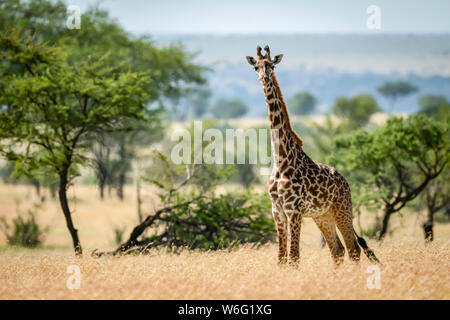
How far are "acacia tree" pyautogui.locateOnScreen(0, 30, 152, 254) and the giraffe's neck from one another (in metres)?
7.35

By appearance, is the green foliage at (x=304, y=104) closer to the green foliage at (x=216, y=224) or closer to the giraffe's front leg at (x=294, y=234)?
the green foliage at (x=216, y=224)

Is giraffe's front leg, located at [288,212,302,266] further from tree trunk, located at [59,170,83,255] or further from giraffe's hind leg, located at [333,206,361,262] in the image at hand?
tree trunk, located at [59,170,83,255]

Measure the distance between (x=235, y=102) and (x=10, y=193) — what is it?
90.5 metres

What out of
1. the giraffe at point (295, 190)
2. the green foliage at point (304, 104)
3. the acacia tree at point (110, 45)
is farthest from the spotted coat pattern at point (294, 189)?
the green foliage at point (304, 104)

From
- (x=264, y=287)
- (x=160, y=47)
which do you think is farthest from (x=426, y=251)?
(x=160, y=47)

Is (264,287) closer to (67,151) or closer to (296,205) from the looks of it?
(296,205)

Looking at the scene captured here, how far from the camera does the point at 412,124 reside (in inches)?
806

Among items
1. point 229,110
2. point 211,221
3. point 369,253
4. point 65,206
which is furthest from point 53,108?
point 229,110

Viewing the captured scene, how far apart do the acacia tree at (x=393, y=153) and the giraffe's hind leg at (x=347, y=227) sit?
9284 millimetres

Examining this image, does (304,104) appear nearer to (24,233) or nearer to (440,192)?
(440,192)

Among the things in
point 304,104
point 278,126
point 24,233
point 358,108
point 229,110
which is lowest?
point 24,233

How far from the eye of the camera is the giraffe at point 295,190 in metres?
9.80

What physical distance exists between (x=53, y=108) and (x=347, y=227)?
9435 mm

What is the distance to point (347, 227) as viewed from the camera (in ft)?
34.7
